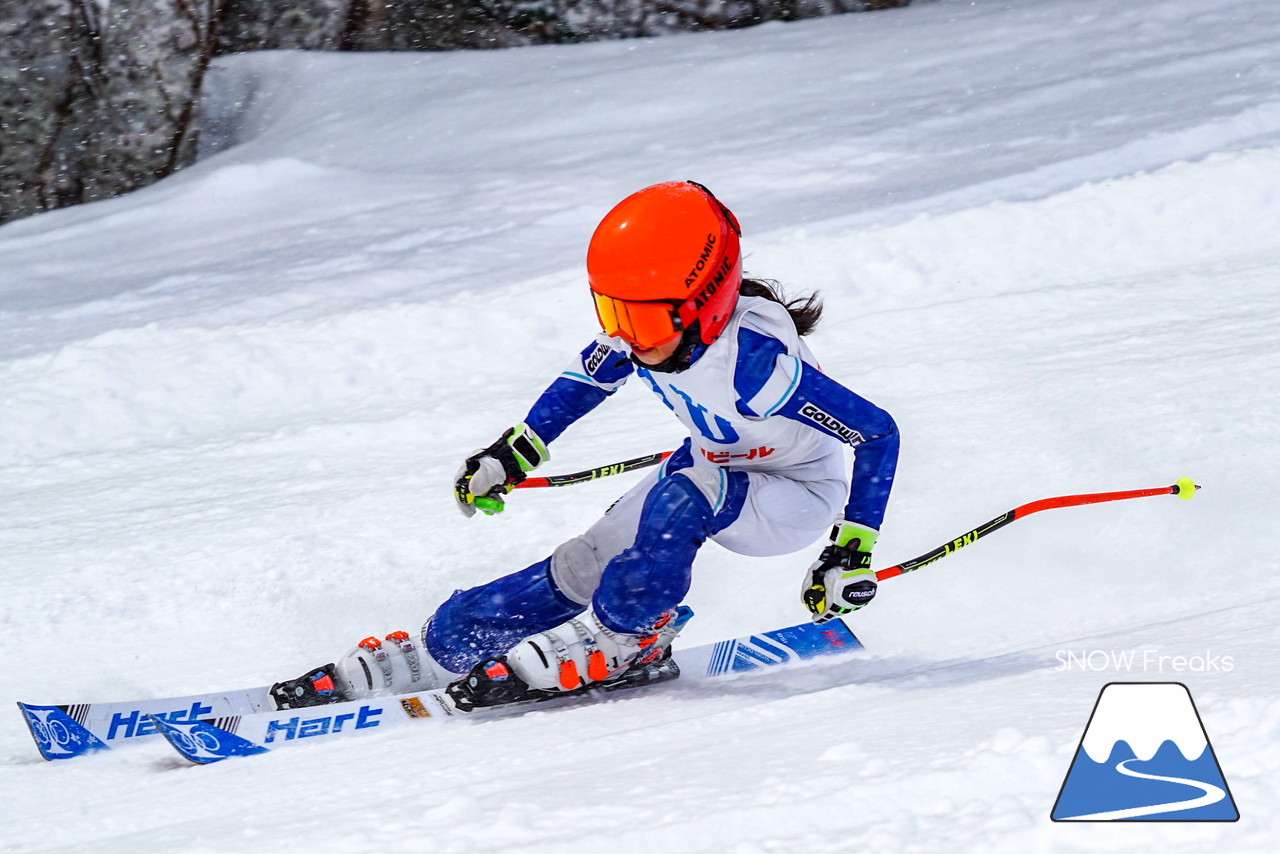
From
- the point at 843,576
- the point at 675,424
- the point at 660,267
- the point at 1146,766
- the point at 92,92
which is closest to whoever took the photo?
the point at 1146,766

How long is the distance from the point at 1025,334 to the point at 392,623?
2920mm

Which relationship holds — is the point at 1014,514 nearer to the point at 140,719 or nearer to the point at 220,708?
the point at 220,708

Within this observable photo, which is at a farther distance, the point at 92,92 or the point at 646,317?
the point at 92,92

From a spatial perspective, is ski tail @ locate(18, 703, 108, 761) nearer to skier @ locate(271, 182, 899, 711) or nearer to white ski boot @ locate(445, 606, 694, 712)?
skier @ locate(271, 182, 899, 711)

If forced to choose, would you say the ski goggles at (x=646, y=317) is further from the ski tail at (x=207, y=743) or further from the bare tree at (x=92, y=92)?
the bare tree at (x=92, y=92)

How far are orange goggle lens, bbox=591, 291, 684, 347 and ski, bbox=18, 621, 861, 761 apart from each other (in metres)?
1.02

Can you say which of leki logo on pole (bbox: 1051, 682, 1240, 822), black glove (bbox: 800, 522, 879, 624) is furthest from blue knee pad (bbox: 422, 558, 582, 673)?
leki logo on pole (bbox: 1051, 682, 1240, 822)

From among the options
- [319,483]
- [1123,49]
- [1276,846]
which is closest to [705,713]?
[1276,846]

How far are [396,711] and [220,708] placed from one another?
1.55ft

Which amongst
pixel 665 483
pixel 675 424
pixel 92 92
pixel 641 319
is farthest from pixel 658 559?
pixel 92 92

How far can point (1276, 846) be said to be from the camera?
152cm

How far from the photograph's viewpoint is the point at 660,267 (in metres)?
2.59

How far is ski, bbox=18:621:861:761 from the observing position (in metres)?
2.87

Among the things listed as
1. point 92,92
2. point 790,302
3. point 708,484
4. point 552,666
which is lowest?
point 552,666
